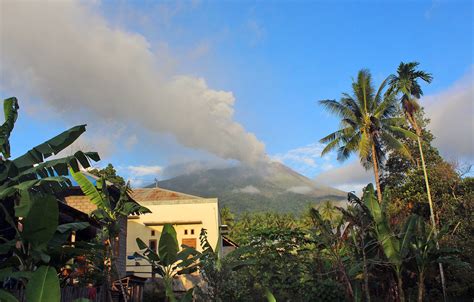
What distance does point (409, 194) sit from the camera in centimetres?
3014

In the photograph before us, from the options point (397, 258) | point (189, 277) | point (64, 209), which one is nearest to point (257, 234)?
point (397, 258)

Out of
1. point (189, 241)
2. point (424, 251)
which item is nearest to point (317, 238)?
point (424, 251)

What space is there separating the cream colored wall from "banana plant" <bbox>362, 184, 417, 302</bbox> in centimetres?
1375

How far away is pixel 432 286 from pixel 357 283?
12217mm

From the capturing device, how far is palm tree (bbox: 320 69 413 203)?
27.7 metres

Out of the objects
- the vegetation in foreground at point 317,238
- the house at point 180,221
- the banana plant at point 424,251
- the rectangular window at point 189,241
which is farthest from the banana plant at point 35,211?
the rectangular window at point 189,241

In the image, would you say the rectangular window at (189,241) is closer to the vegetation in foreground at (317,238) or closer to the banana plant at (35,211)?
the vegetation in foreground at (317,238)

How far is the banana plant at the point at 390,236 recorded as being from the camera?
13.5 m

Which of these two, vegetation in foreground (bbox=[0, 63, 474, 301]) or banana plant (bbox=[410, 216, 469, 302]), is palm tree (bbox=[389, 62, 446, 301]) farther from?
banana plant (bbox=[410, 216, 469, 302])

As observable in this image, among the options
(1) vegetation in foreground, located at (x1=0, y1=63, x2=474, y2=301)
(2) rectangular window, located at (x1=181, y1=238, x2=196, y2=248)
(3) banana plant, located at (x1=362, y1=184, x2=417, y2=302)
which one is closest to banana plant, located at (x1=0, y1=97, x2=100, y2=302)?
(1) vegetation in foreground, located at (x1=0, y1=63, x2=474, y2=301)

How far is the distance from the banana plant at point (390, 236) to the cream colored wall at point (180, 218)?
13.8 metres

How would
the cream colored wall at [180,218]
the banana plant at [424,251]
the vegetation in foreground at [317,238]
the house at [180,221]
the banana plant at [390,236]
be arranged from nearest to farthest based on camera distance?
the vegetation in foreground at [317,238]
the banana plant at [390,236]
the banana plant at [424,251]
the house at [180,221]
the cream colored wall at [180,218]

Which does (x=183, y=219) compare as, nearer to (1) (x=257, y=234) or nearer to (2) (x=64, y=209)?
(1) (x=257, y=234)

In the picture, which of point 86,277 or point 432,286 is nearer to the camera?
point 86,277
